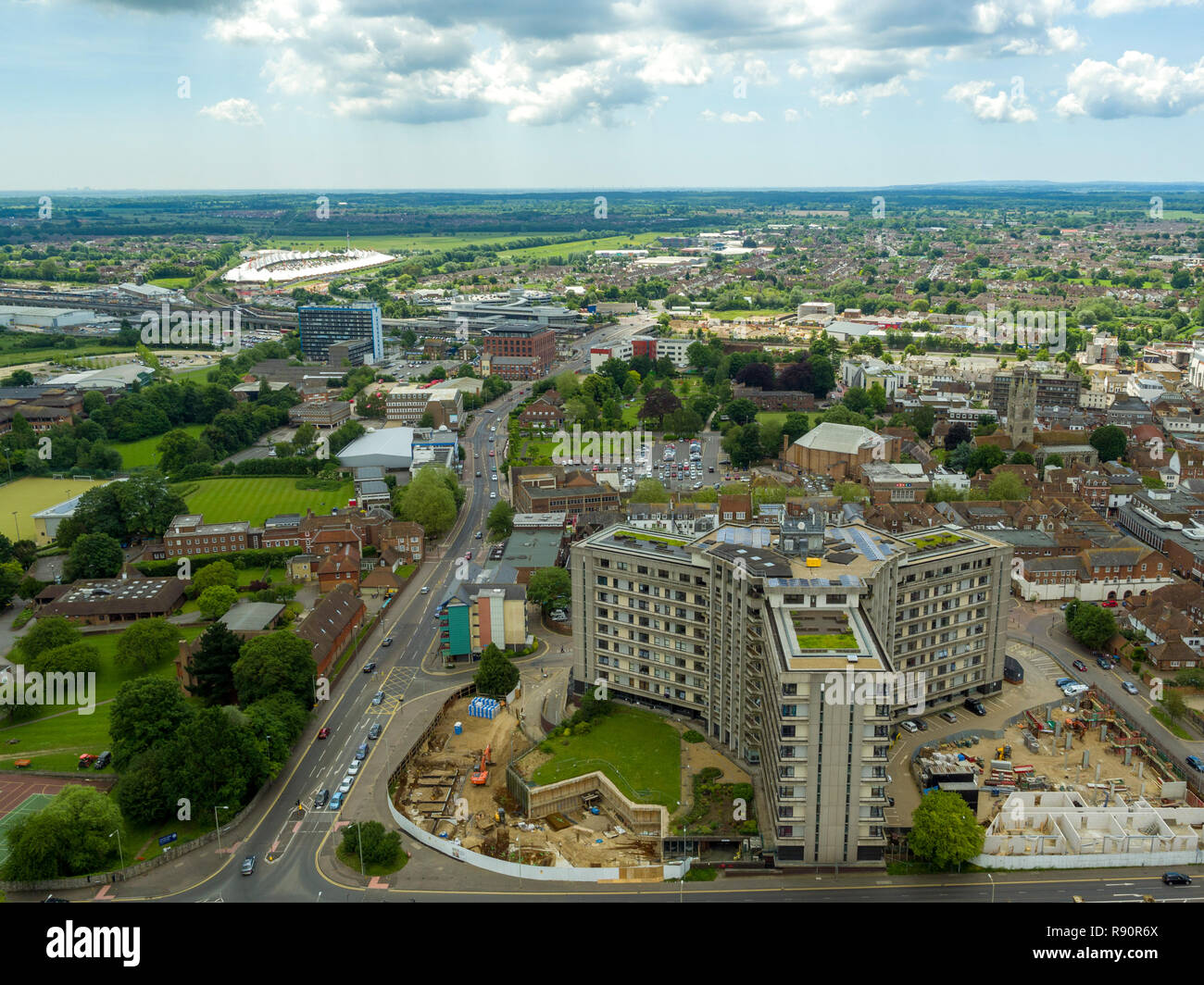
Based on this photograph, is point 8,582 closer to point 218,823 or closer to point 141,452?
point 218,823

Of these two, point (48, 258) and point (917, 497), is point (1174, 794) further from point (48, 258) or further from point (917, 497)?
point (48, 258)

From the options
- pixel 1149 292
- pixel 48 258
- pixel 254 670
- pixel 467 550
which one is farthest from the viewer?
pixel 48 258

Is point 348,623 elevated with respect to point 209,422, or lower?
lower

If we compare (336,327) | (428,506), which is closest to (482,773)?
(428,506)

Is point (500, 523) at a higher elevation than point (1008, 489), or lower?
lower

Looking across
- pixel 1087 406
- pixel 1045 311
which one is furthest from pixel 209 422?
pixel 1045 311

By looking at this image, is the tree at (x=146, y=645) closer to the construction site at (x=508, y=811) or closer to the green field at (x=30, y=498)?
the construction site at (x=508, y=811)
